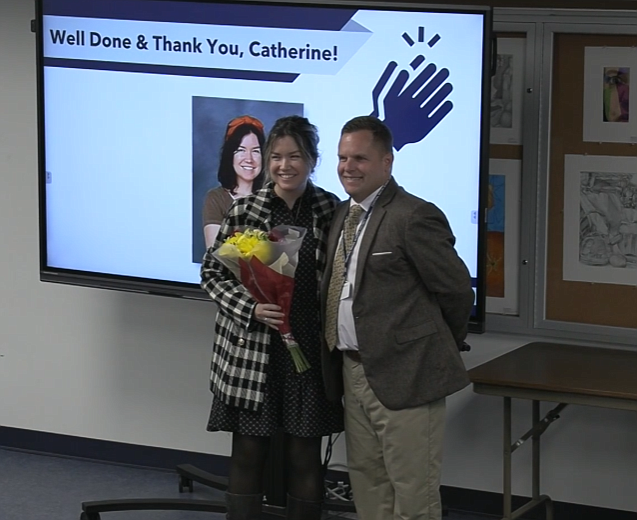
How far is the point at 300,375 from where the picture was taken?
3510 millimetres

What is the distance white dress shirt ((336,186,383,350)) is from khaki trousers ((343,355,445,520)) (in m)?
0.08

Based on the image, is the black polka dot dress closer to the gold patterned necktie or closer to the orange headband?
the gold patterned necktie

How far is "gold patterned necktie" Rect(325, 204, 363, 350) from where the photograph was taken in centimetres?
333

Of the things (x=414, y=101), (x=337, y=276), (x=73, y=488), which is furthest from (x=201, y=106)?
(x=73, y=488)

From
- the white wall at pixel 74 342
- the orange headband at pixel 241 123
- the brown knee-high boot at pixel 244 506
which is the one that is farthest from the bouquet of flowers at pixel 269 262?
the white wall at pixel 74 342

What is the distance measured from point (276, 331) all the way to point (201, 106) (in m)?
0.99

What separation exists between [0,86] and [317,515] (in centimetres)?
239

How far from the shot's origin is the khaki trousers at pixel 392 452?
328cm

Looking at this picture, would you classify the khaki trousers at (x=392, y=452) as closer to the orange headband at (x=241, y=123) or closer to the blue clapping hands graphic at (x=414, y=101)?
the blue clapping hands graphic at (x=414, y=101)

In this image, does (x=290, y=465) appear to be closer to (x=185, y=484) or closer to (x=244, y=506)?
(x=244, y=506)

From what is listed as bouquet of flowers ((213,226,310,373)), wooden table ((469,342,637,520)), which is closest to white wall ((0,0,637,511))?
wooden table ((469,342,637,520))

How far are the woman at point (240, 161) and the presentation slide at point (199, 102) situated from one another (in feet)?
0.13

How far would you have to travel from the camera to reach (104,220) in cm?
429

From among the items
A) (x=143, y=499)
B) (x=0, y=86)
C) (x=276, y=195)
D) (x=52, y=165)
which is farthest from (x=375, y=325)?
(x=0, y=86)
